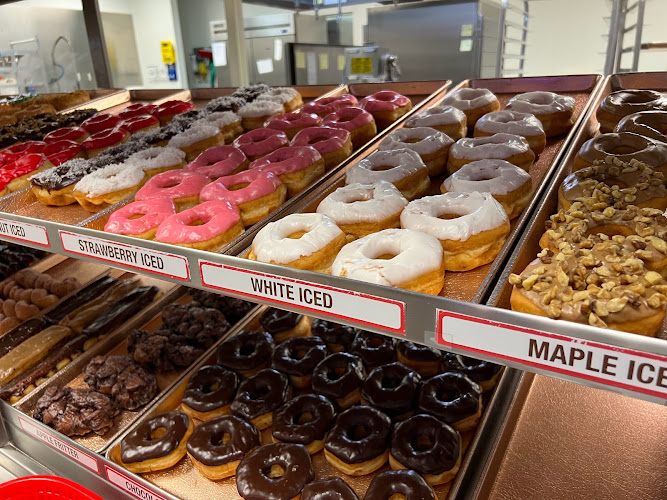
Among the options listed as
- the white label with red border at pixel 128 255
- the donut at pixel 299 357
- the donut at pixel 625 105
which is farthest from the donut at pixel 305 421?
the donut at pixel 625 105

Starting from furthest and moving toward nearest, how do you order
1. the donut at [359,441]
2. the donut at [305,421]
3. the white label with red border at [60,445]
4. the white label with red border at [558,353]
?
1. the white label with red border at [60,445]
2. the donut at [305,421]
3. the donut at [359,441]
4. the white label with red border at [558,353]

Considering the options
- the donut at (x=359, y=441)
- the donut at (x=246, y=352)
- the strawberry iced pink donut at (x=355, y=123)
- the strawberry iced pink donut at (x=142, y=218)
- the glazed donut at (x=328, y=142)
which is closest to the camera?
the strawberry iced pink donut at (x=142, y=218)

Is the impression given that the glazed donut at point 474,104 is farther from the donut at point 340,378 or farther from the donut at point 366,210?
the donut at point 340,378

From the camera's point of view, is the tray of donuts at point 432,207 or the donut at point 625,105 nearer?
the tray of donuts at point 432,207

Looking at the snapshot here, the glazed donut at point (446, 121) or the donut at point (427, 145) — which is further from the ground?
the glazed donut at point (446, 121)

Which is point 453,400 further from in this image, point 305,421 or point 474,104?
Result: point 474,104

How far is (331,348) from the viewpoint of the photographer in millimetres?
2209

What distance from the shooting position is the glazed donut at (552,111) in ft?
6.52

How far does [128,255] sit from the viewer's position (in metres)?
1.35

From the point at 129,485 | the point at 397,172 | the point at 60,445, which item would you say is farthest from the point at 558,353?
the point at 60,445

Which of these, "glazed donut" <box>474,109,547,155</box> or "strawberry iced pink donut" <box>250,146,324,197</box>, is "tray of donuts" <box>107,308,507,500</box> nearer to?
"strawberry iced pink donut" <box>250,146,324,197</box>

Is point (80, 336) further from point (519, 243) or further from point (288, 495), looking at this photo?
point (519, 243)

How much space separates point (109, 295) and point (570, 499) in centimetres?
221

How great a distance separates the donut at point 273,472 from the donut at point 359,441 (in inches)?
3.8
